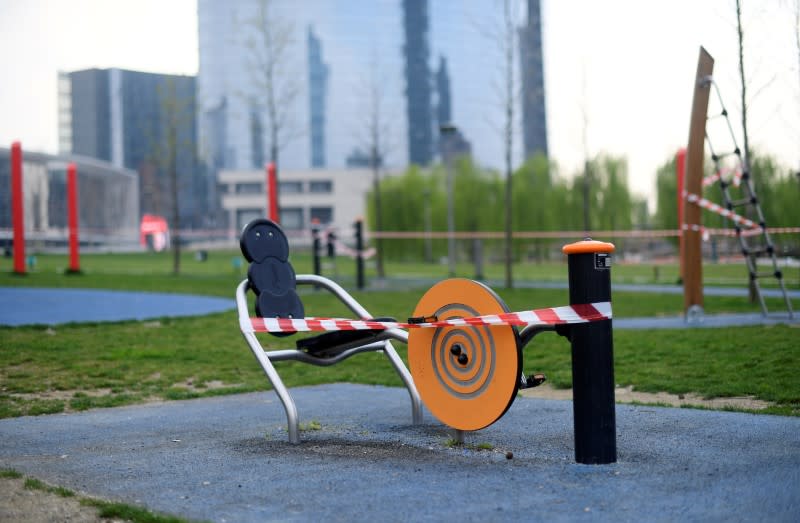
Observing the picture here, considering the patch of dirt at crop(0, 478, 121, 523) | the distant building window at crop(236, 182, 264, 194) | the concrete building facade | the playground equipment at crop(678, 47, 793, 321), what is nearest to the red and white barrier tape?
the patch of dirt at crop(0, 478, 121, 523)

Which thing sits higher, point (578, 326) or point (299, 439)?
point (578, 326)

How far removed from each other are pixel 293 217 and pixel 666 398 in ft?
314

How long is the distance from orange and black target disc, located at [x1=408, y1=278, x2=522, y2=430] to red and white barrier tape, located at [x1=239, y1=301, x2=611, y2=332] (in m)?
0.08

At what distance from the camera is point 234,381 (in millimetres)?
9445

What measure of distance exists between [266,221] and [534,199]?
47483 millimetres

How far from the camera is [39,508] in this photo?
4090 millimetres

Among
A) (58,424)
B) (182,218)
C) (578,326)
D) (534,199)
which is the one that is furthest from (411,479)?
(182,218)

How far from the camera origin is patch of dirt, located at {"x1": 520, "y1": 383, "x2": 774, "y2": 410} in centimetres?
696

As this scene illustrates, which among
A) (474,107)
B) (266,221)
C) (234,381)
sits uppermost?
(474,107)

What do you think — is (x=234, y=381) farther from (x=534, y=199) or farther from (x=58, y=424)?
(x=534, y=199)

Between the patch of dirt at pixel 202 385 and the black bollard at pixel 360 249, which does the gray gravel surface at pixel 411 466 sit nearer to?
Result: the patch of dirt at pixel 202 385

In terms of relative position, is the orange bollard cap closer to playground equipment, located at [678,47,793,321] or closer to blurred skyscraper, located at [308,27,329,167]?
playground equipment, located at [678,47,793,321]

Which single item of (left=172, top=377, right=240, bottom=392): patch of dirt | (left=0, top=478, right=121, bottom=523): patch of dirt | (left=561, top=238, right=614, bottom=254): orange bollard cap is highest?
(left=561, top=238, right=614, bottom=254): orange bollard cap

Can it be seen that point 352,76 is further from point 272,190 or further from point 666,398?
point 666,398
